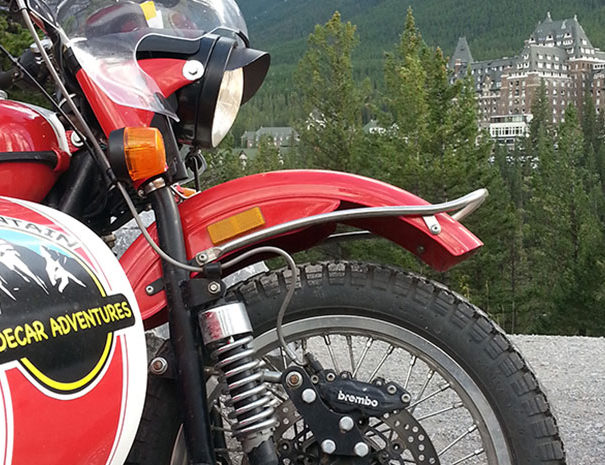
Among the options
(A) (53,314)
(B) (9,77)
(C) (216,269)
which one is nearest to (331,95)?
(B) (9,77)

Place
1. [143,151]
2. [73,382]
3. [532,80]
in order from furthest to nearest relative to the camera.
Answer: [532,80] < [143,151] < [73,382]

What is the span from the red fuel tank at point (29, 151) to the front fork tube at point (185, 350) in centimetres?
27

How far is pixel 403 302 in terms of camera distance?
173cm

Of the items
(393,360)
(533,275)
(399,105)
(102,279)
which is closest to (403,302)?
(102,279)

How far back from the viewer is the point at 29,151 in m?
1.67

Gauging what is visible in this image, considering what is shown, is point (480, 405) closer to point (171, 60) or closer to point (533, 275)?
point (171, 60)

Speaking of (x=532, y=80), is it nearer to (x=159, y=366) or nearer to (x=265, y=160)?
(x=265, y=160)

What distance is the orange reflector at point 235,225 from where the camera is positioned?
169cm

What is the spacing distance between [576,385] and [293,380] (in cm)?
309

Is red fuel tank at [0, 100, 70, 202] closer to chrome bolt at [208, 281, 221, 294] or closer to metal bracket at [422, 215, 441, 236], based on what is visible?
chrome bolt at [208, 281, 221, 294]

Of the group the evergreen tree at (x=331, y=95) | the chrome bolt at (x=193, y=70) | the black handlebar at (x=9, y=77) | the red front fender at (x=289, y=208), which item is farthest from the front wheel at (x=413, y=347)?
the evergreen tree at (x=331, y=95)

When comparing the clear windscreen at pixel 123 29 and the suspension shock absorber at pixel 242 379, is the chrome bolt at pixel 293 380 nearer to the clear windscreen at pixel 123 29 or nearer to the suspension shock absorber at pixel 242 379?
the suspension shock absorber at pixel 242 379

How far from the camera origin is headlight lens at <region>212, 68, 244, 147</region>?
67.4 inches

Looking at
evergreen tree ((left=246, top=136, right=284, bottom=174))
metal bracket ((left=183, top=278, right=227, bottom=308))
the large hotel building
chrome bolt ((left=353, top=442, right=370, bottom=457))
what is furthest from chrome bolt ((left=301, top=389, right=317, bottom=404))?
the large hotel building
